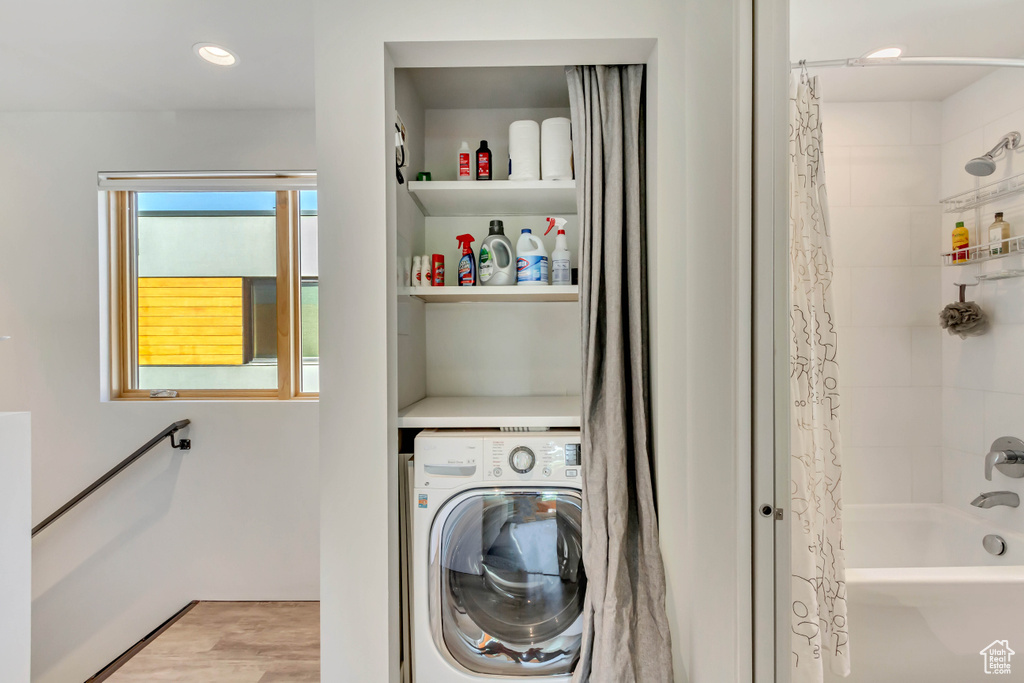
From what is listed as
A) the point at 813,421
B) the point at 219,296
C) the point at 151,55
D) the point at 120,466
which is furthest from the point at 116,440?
the point at 813,421

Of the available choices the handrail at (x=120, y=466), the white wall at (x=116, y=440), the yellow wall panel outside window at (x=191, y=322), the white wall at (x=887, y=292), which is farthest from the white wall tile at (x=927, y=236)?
the handrail at (x=120, y=466)

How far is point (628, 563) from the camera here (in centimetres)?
150

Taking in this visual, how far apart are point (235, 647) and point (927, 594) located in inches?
94.9

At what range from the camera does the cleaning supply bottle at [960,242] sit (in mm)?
719

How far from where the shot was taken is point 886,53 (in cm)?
82

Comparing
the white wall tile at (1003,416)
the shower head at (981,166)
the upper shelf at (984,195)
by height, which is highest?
the shower head at (981,166)

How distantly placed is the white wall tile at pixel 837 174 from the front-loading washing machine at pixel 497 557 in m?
0.91

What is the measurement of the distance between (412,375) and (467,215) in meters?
0.70

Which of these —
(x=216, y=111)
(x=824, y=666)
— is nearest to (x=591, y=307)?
(x=824, y=666)

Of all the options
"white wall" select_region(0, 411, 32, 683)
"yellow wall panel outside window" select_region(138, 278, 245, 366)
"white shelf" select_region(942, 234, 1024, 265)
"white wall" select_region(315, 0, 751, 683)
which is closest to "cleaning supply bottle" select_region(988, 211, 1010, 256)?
"white shelf" select_region(942, 234, 1024, 265)

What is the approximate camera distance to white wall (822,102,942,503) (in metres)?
0.77

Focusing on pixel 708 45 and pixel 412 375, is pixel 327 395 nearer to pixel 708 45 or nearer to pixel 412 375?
pixel 412 375

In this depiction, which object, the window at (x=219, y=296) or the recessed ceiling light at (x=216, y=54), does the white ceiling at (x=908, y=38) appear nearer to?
the recessed ceiling light at (x=216, y=54)

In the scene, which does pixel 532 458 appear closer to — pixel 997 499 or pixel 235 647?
pixel 997 499
